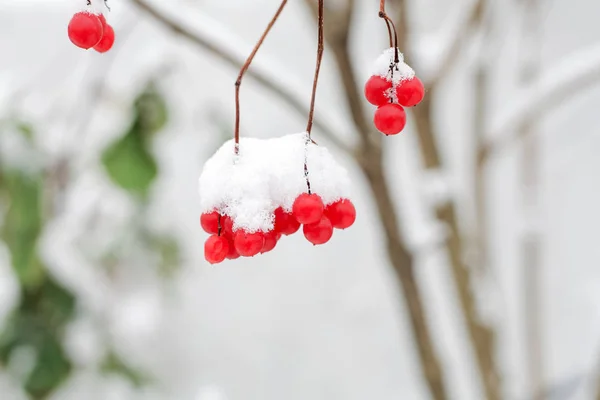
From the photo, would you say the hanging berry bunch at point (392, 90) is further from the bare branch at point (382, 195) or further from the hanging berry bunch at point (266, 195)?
the bare branch at point (382, 195)

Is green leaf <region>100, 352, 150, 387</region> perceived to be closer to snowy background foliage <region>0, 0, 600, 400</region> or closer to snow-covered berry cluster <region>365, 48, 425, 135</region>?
snowy background foliage <region>0, 0, 600, 400</region>

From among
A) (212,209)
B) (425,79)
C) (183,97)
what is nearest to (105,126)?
(183,97)

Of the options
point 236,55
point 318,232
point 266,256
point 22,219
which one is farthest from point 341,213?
point 266,256

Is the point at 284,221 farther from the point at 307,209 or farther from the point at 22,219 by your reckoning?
the point at 22,219

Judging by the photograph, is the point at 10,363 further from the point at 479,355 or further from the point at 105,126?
the point at 479,355

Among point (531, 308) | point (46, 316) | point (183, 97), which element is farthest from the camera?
point (183, 97)
